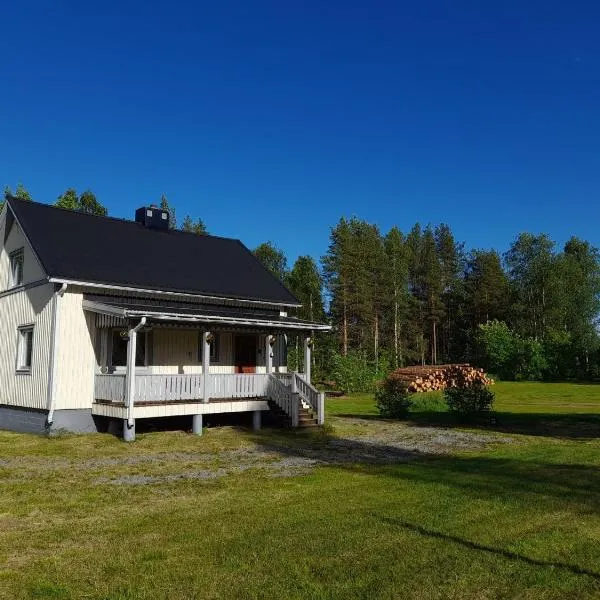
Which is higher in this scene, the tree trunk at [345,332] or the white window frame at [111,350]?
the tree trunk at [345,332]

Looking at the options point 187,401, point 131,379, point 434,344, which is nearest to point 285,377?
point 187,401

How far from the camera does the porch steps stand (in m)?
18.0

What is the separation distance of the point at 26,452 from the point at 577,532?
11728mm

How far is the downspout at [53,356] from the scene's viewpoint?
626 inches

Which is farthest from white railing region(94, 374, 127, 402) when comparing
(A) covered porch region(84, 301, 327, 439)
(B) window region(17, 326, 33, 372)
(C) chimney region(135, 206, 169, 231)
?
(C) chimney region(135, 206, 169, 231)

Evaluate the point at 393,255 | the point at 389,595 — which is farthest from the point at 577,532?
the point at 393,255

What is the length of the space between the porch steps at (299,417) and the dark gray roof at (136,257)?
4.23 metres

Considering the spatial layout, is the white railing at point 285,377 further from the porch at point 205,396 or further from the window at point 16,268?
the window at point 16,268

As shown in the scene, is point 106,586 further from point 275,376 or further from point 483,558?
point 275,376

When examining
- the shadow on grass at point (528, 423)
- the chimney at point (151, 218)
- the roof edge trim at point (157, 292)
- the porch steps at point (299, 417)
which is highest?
the chimney at point (151, 218)

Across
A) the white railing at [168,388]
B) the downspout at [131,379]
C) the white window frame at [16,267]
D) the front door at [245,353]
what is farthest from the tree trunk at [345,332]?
the downspout at [131,379]

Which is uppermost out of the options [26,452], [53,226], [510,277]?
[510,277]

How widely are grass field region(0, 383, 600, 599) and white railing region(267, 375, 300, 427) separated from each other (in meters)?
3.03

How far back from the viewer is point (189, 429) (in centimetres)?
1756
